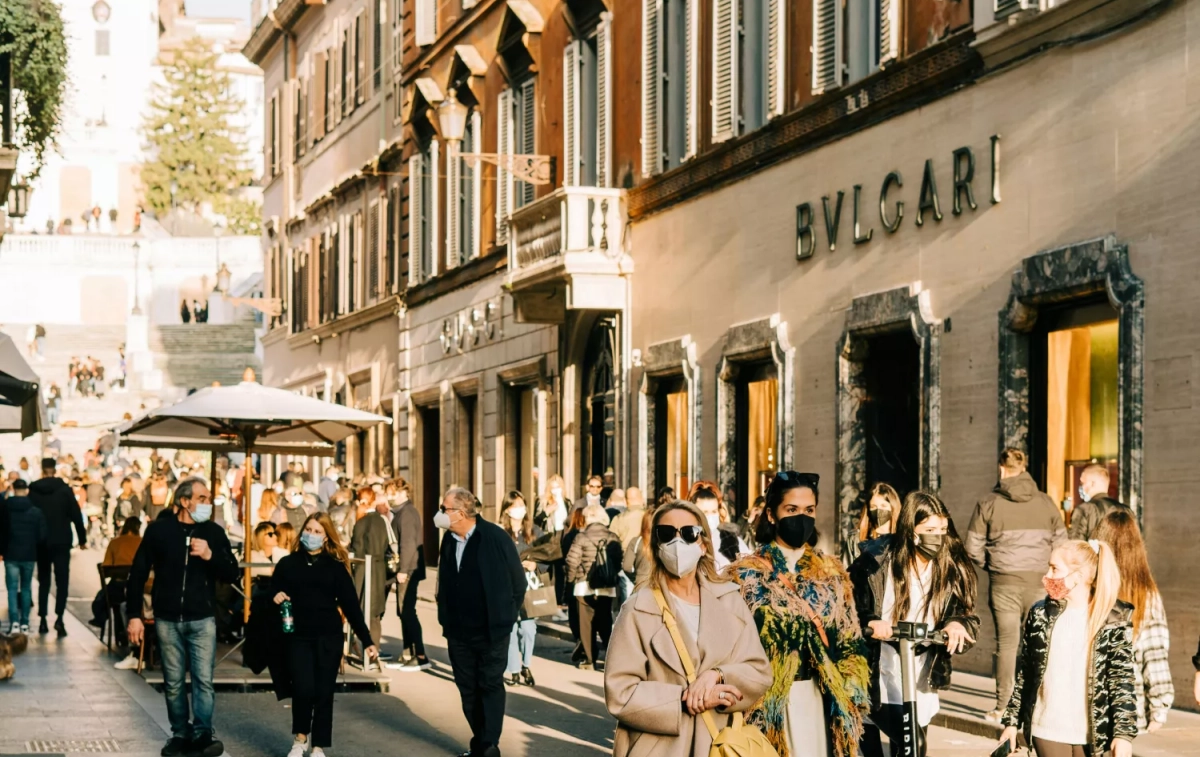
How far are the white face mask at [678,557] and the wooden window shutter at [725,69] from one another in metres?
17.7

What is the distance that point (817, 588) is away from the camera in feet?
28.2

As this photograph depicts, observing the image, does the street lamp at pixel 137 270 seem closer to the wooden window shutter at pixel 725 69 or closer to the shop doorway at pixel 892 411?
the wooden window shutter at pixel 725 69

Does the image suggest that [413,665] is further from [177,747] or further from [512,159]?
[512,159]

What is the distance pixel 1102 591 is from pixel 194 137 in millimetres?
101101

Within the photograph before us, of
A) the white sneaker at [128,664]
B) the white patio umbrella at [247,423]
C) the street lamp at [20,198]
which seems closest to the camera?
the white patio umbrella at [247,423]

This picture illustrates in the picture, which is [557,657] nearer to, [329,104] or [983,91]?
[983,91]

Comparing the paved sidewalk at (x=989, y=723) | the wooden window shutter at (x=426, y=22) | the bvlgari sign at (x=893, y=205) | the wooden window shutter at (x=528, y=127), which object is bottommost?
the paved sidewalk at (x=989, y=723)

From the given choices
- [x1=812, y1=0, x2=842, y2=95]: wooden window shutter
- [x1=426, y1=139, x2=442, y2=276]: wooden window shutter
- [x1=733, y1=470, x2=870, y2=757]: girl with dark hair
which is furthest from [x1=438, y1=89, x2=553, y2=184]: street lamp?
[x1=733, y1=470, x2=870, y2=757]: girl with dark hair

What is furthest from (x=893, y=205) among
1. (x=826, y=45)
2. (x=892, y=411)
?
(x=826, y=45)

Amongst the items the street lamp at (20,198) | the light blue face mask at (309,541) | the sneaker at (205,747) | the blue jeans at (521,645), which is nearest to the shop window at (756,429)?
the blue jeans at (521,645)

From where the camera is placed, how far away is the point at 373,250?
4453 centimetres

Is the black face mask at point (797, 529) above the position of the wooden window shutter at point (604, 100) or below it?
below

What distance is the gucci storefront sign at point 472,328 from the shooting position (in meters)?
35.4

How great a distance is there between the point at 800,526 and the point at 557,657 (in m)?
14.0
